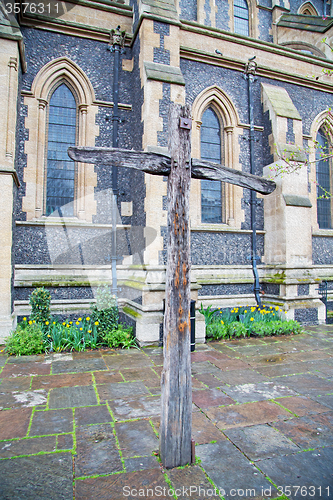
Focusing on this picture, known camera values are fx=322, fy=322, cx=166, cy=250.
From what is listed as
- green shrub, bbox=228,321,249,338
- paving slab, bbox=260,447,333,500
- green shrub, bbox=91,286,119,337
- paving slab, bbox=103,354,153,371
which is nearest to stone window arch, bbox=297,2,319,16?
green shrub, bbox=228,321,249,338

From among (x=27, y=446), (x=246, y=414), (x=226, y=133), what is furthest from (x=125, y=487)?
(x=226, y=133)

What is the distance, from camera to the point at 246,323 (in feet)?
22.1

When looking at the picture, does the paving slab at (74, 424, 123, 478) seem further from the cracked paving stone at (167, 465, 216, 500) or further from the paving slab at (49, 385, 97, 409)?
the paving slab at (49, 385, 97, 409)

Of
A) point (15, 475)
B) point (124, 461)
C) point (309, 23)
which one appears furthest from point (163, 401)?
point (309, 23)

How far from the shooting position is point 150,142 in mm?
6250

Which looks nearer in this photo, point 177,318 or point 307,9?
point 177,318

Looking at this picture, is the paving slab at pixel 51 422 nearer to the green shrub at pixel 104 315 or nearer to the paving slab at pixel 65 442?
the paving slab at pixel 65 442

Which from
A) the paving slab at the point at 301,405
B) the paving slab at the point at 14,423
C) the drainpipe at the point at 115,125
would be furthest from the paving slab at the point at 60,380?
the drainpipe at the point at 115,125

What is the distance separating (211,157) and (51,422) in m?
7.04

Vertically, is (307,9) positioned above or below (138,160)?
above

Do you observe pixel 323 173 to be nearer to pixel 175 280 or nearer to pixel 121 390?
pixel 121 390

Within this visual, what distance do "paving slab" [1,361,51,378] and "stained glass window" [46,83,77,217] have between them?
136 inches

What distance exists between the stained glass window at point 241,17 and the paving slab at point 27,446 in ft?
43.8

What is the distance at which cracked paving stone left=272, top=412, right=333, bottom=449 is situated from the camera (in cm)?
267
